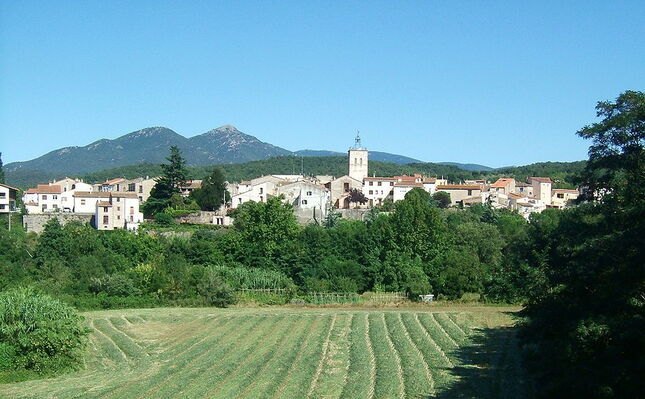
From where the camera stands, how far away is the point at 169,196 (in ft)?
253

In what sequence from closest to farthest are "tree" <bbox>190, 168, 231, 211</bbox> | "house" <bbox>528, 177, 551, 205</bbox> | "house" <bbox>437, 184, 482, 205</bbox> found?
1. "tree" <bbox>190, 168, 231, 211</bbox>
2. "house" <bbox>437, 184, 482, 205</bbox>
3. "house" <bbox>528, 177, 551, 205</bbox>

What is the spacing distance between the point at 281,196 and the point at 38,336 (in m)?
38.2

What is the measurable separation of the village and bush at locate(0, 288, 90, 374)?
36.3 metres

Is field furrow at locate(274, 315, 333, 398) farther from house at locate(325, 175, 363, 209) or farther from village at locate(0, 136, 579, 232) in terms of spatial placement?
house at locate(325, 175, 363, 209)

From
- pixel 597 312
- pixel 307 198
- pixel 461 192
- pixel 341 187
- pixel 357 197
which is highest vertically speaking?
pixel 341 187

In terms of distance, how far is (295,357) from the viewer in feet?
94.4

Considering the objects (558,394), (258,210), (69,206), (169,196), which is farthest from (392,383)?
(69,206)

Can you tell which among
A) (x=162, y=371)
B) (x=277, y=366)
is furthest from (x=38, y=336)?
(x=277, y=366)

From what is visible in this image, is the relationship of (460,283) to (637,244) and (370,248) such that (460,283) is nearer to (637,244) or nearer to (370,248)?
(370,248)

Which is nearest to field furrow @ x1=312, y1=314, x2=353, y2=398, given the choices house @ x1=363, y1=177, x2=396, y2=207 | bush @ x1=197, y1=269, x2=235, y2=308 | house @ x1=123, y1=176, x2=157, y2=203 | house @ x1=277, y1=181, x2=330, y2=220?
bush @ x1=197, y1=269, x2=235, y2=308

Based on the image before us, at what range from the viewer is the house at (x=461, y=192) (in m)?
94.6

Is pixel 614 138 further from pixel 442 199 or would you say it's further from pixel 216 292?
pixel 442 199

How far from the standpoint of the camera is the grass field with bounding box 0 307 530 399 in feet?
76.5

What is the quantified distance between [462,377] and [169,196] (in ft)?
185
